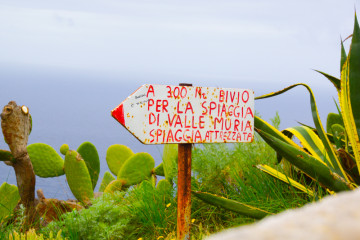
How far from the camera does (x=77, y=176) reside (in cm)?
452

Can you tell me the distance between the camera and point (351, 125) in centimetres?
270

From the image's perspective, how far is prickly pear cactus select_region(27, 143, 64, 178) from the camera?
483 centimetres

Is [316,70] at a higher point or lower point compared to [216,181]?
higher

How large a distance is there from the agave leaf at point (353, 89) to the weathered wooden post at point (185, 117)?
1.90 ft

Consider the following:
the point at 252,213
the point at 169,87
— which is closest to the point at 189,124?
the point at 169,87

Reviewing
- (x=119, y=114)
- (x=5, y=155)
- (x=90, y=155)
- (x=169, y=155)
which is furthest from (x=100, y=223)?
(x=90, y=155)

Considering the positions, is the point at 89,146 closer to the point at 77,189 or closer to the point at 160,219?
the point at 77,189

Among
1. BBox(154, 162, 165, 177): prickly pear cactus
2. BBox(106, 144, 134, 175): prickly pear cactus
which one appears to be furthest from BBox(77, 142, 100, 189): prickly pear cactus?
BBox(154, 162, 165, 177): prickly pear cactus

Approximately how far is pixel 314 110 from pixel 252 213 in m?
0.86

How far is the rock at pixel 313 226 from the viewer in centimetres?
36

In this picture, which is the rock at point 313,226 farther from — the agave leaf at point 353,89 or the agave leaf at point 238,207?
the agave leaf at point 353,89

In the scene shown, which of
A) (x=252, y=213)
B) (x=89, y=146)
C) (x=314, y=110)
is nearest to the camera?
(x=252, y=213)

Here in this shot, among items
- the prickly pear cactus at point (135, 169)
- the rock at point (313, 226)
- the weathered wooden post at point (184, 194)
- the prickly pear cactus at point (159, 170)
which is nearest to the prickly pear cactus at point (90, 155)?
the prickly pear cactus at point (135, 169)

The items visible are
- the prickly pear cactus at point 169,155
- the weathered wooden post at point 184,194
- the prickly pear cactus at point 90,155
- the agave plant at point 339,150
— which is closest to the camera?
the agave plant at point 339,150
